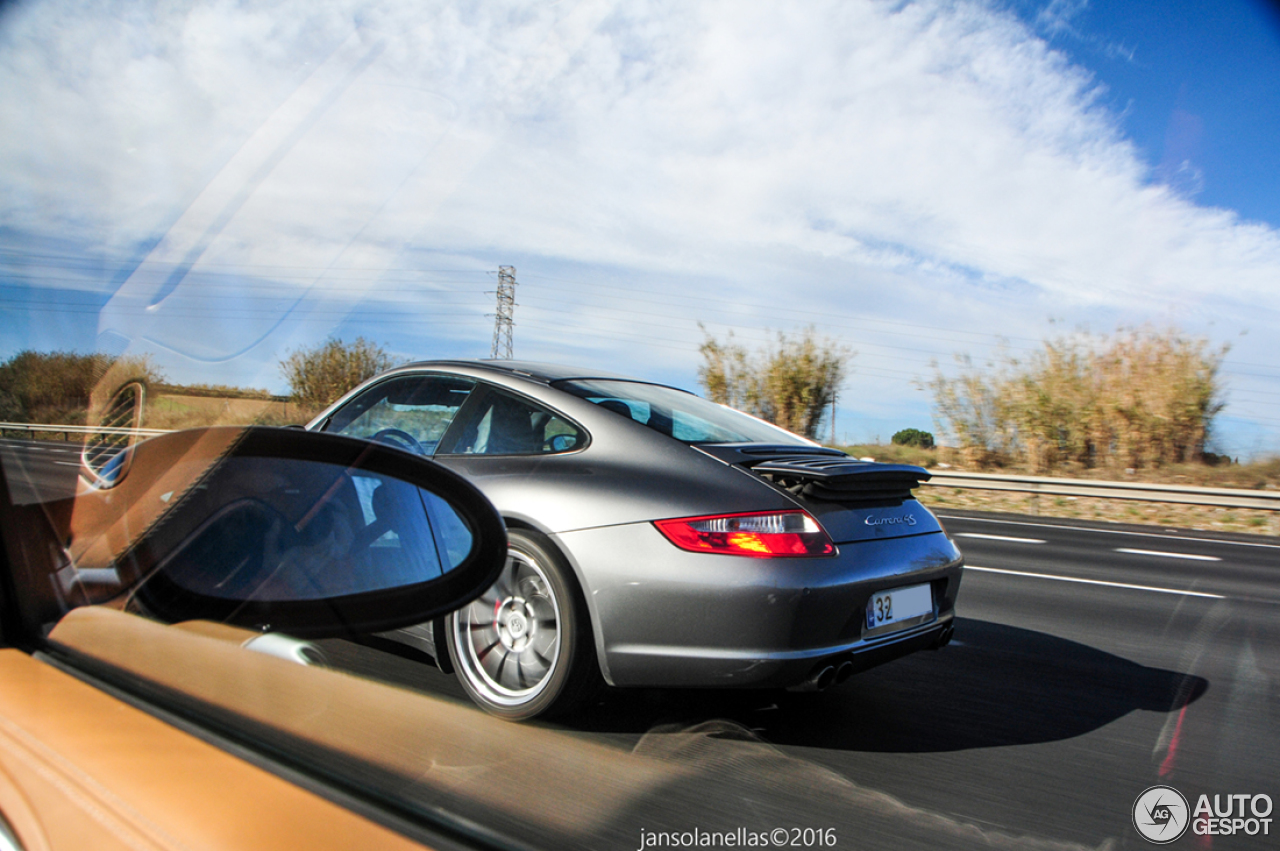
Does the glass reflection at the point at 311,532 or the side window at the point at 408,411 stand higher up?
the side window at the point at 408,411

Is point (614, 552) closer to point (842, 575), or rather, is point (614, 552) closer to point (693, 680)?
point (693, 680)

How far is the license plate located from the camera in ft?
9.04

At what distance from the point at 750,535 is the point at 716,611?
0.86 ft

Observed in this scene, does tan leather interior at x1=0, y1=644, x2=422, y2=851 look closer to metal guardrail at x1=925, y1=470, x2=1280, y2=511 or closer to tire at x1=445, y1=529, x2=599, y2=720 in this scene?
tire at x1=445, y1=529, x2=599, y2=720

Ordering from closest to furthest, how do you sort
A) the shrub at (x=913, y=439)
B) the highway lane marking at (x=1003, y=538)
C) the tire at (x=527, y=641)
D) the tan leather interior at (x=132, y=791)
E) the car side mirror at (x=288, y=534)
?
the tan leather interior at (x=132, y=791) → the car side mirror at (x=288, y=534) → the tire at (x=527, y=641) → the highway lane marking at (x=1003, y=538) → the shrub at (x=913, y=439)

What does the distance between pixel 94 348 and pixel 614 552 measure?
154cm

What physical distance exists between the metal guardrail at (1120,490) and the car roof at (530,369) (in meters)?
10.9

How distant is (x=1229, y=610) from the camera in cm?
570

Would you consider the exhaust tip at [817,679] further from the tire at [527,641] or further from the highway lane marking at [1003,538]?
the highway lane marking at [1003,538]

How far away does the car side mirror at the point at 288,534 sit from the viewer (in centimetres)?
142

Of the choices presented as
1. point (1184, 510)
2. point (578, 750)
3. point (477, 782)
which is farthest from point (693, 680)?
point (1184, 510)

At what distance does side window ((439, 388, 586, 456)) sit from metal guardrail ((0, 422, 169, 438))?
1515mm

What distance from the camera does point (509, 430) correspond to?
324cm

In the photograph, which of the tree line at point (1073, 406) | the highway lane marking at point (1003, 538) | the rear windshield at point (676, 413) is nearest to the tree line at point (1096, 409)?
the tree line at point (1073, 406)
